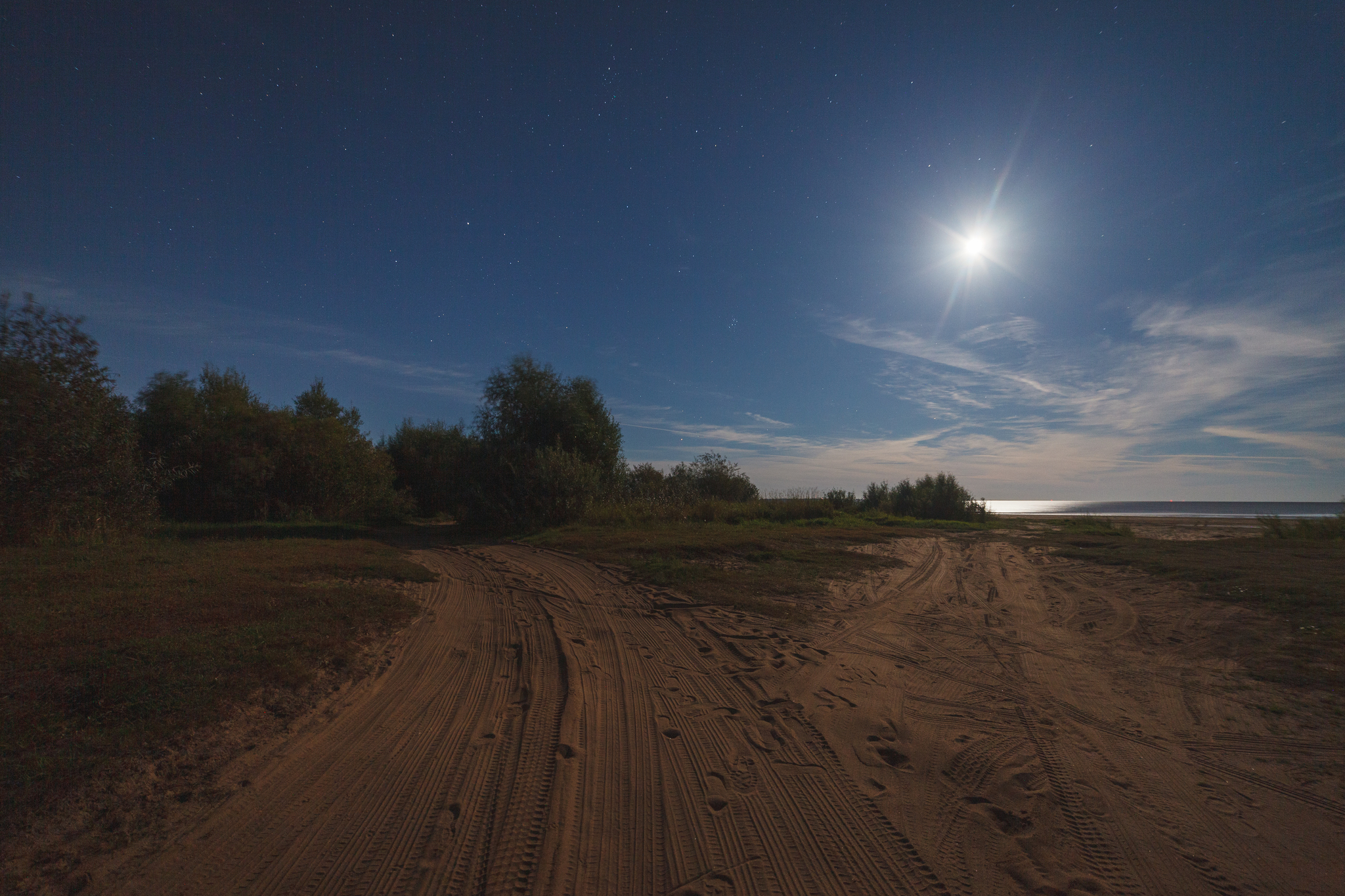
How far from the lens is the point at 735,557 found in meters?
10.9

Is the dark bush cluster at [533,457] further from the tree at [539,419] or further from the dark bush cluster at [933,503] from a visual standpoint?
the dark bush cluster at [933,503]

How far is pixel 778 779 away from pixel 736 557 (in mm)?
7803

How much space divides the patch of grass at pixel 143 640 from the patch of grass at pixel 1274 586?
863 cm

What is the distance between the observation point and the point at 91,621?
15.3 ft

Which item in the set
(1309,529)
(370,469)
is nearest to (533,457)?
(370,469)

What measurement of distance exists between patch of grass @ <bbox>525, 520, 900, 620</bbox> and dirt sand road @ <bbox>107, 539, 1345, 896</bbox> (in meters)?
2.02

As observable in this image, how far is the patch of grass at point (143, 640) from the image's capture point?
296 centimetres

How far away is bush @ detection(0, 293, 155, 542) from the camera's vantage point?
907cm

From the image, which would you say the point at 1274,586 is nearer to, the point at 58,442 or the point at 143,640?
the point at 143,640

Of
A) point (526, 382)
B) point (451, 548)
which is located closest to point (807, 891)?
point (451, 548)

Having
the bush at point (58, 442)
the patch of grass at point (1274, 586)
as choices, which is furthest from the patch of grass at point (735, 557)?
the bush at point (58, 442)

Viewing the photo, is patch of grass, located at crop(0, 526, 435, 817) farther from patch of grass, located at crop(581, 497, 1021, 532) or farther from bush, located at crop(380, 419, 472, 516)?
bush, located at crop(380, 419, 472, 516)

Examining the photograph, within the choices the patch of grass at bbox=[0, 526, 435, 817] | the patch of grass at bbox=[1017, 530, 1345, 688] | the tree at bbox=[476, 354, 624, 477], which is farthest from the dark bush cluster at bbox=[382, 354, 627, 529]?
the patch of grass at bbox=[1017, 530, 1345, 688]

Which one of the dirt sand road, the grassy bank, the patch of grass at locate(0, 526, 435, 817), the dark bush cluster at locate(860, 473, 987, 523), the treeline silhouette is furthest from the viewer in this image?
the dark bush cluster at locate(860, 473, 987, 523)
